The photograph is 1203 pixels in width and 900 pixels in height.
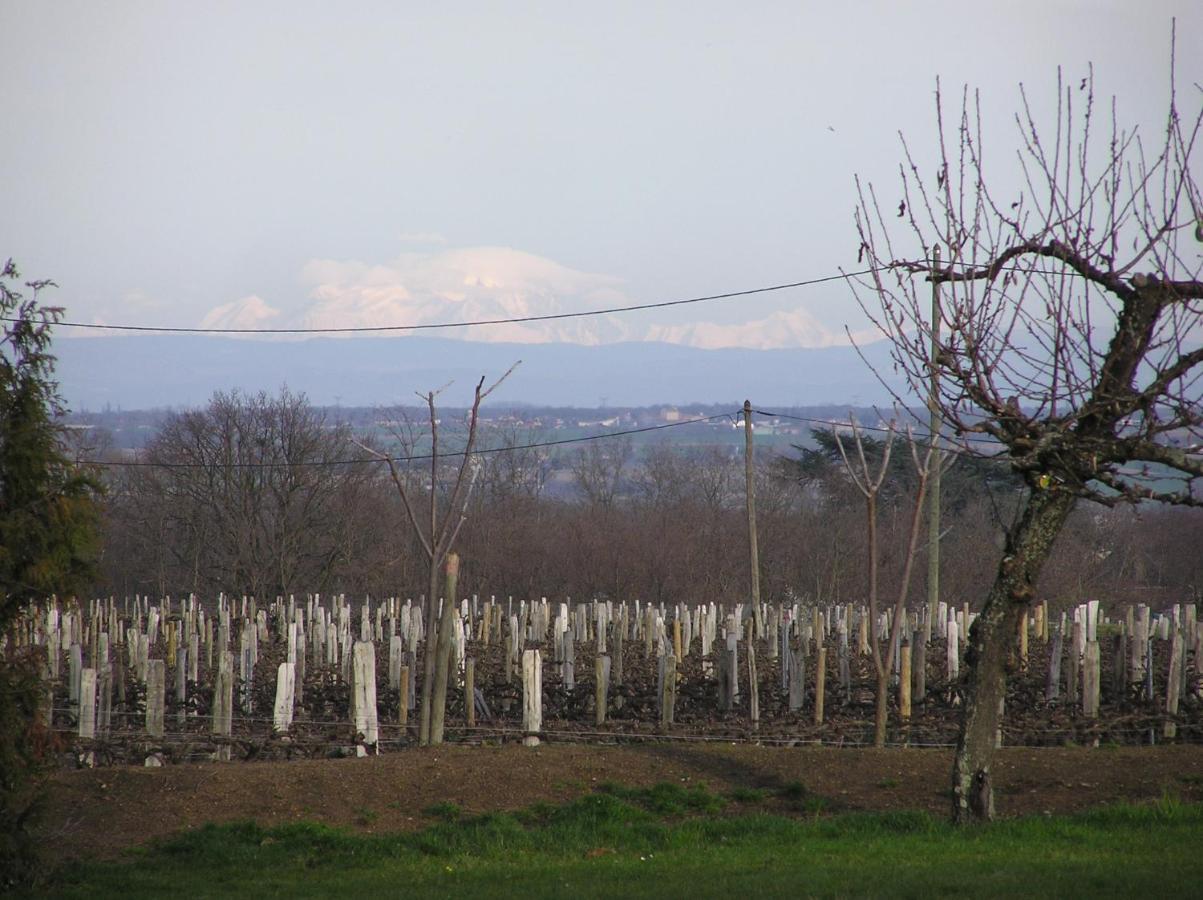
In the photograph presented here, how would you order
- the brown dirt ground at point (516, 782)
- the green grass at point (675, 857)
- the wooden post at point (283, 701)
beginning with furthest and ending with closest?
1. the wooden post at point (283, 701)
2. the brown dirt ground at point (516, 782)
3. the green grass at point (675, 857)

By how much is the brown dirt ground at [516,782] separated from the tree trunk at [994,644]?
3.58 feet

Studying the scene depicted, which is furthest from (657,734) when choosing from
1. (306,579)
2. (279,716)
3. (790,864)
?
(306,579)

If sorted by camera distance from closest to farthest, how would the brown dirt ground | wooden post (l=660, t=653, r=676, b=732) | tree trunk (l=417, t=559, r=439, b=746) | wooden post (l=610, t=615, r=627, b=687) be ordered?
Answer: the brown dirt ground < tree trunk (l=417, t=559, r=439, b=746) < wooden post (l=660, t=653, r=676, b=732) < wooden post (l=610, t=615, r=627, b=687)

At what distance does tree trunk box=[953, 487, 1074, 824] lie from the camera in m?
7.58

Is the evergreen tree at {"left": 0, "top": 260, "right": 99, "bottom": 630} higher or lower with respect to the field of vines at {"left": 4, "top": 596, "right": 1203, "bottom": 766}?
higher

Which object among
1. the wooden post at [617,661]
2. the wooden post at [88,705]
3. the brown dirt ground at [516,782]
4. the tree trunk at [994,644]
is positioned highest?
the tree trunk at [994,644]

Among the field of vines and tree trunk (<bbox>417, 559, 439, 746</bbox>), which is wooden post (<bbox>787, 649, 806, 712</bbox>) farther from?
tree trunk (<bbox>417, 559, 439, 746</bbox>)

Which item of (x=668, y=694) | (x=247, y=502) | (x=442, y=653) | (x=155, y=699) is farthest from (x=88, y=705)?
(x=247, y=502)

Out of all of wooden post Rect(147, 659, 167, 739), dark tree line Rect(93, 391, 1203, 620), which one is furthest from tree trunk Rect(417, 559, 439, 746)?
dark tree line Rect(93, 391, 1203, 620)

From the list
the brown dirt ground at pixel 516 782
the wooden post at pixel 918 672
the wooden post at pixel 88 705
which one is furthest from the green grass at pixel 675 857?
the wooden post at pixel 918 672

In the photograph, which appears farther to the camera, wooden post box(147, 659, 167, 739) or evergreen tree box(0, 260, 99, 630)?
wooden post box(147, 659, 167, 739)

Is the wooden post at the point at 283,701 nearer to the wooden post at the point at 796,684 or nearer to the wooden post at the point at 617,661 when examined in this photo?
the wooden post at the point at 796,684

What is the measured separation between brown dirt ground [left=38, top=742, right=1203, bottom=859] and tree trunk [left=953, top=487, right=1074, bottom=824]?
1.09 metres

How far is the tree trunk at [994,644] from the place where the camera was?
758 centimetres
